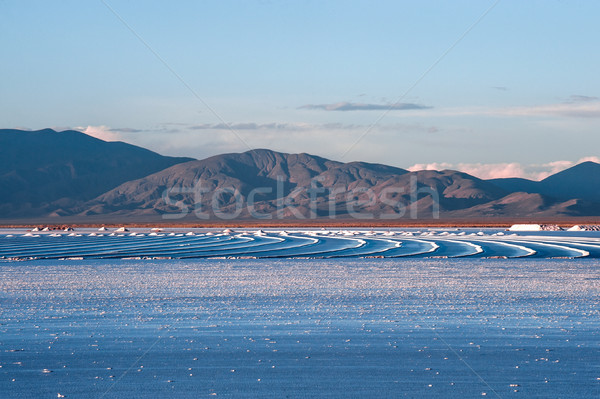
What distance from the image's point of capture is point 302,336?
11.8 meters

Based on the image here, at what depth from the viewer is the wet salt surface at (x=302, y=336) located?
8.80 meters

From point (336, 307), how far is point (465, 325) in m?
3.13

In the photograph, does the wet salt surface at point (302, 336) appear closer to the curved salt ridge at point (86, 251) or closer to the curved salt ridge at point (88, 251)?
the curved salt ridge at point (88, 251)

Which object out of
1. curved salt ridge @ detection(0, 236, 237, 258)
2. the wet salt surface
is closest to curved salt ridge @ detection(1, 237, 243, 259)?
curved salt ridge @ detection(0, 236, 237, 258)

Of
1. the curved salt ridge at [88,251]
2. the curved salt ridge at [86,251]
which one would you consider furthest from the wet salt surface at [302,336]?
the curved salt ridge at [86,251]

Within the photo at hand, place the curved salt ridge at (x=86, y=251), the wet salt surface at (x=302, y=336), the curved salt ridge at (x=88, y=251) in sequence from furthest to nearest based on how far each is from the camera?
the curved salt ridge at (x=86, y=251) < the curved salt ridge at (x=88, y=251) < the wet salt surface at (x=302, y=336)

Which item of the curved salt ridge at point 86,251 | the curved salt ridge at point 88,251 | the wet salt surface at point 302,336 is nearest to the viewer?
the wet salt surface at point 302,336

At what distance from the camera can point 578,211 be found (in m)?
194

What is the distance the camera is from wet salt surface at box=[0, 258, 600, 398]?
8.80 metres

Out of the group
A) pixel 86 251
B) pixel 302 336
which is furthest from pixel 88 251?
pixel 302 336

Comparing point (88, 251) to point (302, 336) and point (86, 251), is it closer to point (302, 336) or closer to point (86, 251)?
point (86, 251)

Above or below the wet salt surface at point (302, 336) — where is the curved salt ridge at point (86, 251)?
below

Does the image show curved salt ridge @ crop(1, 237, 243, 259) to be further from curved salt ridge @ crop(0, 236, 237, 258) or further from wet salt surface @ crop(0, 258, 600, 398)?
wet salt surface @ crop(0, 258, 600, 398)

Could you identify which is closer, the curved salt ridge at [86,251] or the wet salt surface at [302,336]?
the wet salt surface at [302,336]
